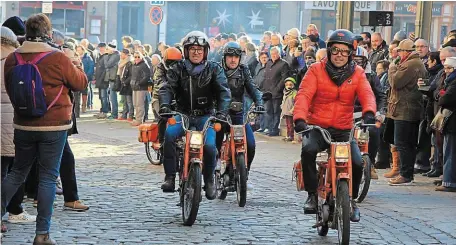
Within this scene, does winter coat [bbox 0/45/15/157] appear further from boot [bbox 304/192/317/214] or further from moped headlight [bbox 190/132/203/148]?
boot [bbox 304/192/317/214]

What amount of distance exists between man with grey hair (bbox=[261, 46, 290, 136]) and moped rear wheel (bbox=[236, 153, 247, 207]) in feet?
31.1

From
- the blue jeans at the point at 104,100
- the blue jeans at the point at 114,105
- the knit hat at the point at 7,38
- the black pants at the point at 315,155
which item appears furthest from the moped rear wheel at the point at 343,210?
the blue jeans at the point at 104,100

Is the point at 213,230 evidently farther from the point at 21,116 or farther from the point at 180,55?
the point at 180,55

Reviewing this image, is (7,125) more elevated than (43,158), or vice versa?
(7,125)

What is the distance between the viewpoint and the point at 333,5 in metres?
24.9

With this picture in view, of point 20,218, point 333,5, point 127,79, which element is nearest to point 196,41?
point 20,218

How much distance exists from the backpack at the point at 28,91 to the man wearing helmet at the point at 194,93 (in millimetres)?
2097

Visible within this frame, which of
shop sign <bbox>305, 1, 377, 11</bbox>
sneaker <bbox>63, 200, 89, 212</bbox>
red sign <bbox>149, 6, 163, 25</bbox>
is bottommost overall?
sneaker <bbox>63, 200, 89, 212</bbox>

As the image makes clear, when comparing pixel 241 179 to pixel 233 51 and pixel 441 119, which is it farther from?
pixel 441 119

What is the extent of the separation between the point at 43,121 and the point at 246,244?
1.94m

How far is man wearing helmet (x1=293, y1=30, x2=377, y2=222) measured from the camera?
931 cm

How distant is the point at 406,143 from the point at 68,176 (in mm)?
5278

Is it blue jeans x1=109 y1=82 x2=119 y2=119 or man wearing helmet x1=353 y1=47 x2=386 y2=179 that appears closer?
man wearing helmet x1=353 y1=47 x2=386 y2=179

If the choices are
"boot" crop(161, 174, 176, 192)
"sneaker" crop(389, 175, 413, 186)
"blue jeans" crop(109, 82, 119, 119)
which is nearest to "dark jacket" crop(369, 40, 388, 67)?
"sneaker" crop(389, 175, 413, 186)
